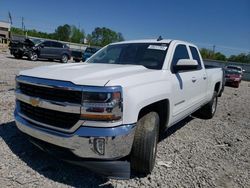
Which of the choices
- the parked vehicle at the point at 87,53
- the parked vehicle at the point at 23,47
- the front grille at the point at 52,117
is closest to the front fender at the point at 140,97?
the front grille at the point at 52,117

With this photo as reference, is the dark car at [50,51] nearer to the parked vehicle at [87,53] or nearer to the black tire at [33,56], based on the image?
Result: the black tire at [33,56]

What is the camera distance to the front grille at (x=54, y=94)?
2822mm

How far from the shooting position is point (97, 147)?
2.79 meters

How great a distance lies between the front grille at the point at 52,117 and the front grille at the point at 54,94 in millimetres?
152

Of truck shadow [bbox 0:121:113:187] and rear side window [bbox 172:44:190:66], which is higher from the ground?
rear side window [bbox 172:44:190:66]

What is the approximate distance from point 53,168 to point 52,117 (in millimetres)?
827

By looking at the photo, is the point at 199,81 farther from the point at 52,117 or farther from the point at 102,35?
the point at 102,35

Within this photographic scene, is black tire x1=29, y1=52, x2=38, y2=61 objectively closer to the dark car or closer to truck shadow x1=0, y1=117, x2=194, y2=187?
the dark car

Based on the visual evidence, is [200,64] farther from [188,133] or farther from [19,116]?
[19,116]

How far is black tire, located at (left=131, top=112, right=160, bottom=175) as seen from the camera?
10.5ft

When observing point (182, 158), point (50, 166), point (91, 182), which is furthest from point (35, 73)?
point (182, 158)

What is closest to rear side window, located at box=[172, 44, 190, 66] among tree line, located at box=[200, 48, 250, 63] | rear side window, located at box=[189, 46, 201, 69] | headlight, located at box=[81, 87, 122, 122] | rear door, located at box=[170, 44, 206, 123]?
rear door, located at box=[170, 44, 206, 123]

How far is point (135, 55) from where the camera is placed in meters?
4.61

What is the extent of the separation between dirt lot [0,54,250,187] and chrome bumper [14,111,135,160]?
557 millimetres
